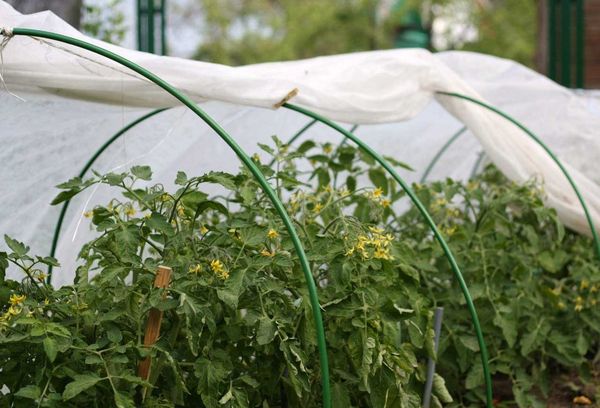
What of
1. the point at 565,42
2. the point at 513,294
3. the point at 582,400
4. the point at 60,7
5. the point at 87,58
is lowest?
the point at 582,400

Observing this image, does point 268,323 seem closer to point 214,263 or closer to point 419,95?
point 214,263

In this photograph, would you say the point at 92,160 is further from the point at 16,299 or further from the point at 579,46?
the point at 579,46

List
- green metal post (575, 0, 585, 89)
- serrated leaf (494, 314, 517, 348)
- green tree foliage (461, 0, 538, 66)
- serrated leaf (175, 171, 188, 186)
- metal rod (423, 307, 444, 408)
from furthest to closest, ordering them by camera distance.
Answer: green tree foliage (461, 0, 538, 66) → green metal post (575, 0, 585, 89) → serrated leaf (494, 314, 517, 348) → metal rod (423, 307, 444, 408) → serrated leaf (175, 171, 188, 186)

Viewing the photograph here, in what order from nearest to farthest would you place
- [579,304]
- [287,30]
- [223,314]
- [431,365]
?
1. [223,314]
2. [431,365]
3. [579,304]
4. [287,30]

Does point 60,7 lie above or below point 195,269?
above

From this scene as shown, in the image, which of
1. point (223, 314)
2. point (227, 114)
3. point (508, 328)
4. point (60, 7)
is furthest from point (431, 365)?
point (60, 7)

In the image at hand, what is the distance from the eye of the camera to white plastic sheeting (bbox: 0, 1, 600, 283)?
10.8ft

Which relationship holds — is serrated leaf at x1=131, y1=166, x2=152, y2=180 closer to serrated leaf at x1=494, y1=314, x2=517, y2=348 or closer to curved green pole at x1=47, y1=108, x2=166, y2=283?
curved green pole at x1=47, y1=108, x2=166, y2=283

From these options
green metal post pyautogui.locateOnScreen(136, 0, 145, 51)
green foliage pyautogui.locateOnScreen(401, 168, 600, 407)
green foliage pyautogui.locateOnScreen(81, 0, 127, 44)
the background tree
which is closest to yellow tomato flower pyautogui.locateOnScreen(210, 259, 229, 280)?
green foliage pyautogui.locateOnScreen(401, 168, 600, 407)

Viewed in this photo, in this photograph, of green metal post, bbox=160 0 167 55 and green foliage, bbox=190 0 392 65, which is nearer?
green metal post, bbox=160 0 167 55

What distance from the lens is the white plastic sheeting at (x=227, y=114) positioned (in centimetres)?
331

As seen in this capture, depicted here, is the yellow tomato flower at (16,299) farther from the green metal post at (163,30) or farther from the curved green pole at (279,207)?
the green metal post at (163,30)

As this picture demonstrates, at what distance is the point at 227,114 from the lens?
471 cm

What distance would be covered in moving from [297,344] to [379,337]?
31 cm
